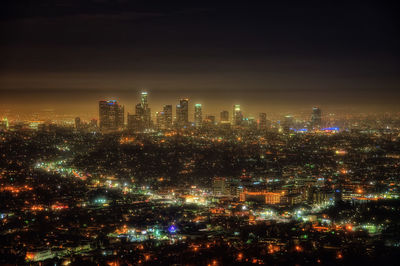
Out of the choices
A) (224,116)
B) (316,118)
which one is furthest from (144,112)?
(316,118)

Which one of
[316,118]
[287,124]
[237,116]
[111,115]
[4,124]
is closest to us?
[4,124]

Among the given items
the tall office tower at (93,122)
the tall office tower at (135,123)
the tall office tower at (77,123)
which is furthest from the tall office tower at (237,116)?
the tall office tower at (77,123)

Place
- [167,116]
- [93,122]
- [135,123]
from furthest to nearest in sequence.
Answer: [167,116], [93,122], [135,123]

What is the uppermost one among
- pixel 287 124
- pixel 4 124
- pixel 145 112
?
pixel 145 112

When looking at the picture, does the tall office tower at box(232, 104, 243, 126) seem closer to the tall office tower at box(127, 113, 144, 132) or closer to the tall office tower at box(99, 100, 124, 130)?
the tall office tower at box(127, 113, 144, 132)

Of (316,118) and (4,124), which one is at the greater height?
(316,118)

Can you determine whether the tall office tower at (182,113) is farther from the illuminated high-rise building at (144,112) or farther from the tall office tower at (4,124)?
the tall office tower at (4,124)

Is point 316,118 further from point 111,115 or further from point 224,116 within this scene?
point 111,115
